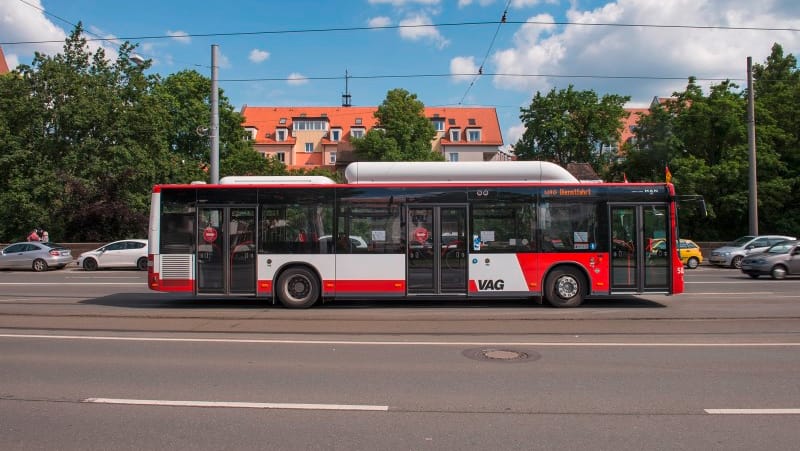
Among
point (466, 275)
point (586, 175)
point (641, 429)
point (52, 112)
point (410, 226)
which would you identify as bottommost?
point (641, 429)

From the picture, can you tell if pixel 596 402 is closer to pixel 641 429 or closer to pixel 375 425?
pixel 641 429

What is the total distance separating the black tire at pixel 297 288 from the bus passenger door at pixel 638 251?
20.7 feet

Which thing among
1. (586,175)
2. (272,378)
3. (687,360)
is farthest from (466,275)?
(586,175)

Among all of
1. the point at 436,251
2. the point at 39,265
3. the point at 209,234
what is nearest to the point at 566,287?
the point at 436,251

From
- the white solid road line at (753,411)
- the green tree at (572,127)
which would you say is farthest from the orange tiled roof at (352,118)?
the white solid road line at (753,411)

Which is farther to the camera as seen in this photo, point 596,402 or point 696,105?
point 696,105

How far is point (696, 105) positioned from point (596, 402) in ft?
118

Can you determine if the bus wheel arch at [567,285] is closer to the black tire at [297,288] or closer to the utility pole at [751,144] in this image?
the black tire at [297,288]

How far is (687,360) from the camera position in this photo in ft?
24.1

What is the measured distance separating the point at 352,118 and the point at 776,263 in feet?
228

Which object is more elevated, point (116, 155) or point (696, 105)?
point (696, 105)

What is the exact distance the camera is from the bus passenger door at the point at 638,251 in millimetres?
12320

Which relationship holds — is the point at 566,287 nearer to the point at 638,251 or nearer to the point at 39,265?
the point at 638,251

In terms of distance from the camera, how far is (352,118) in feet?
278
